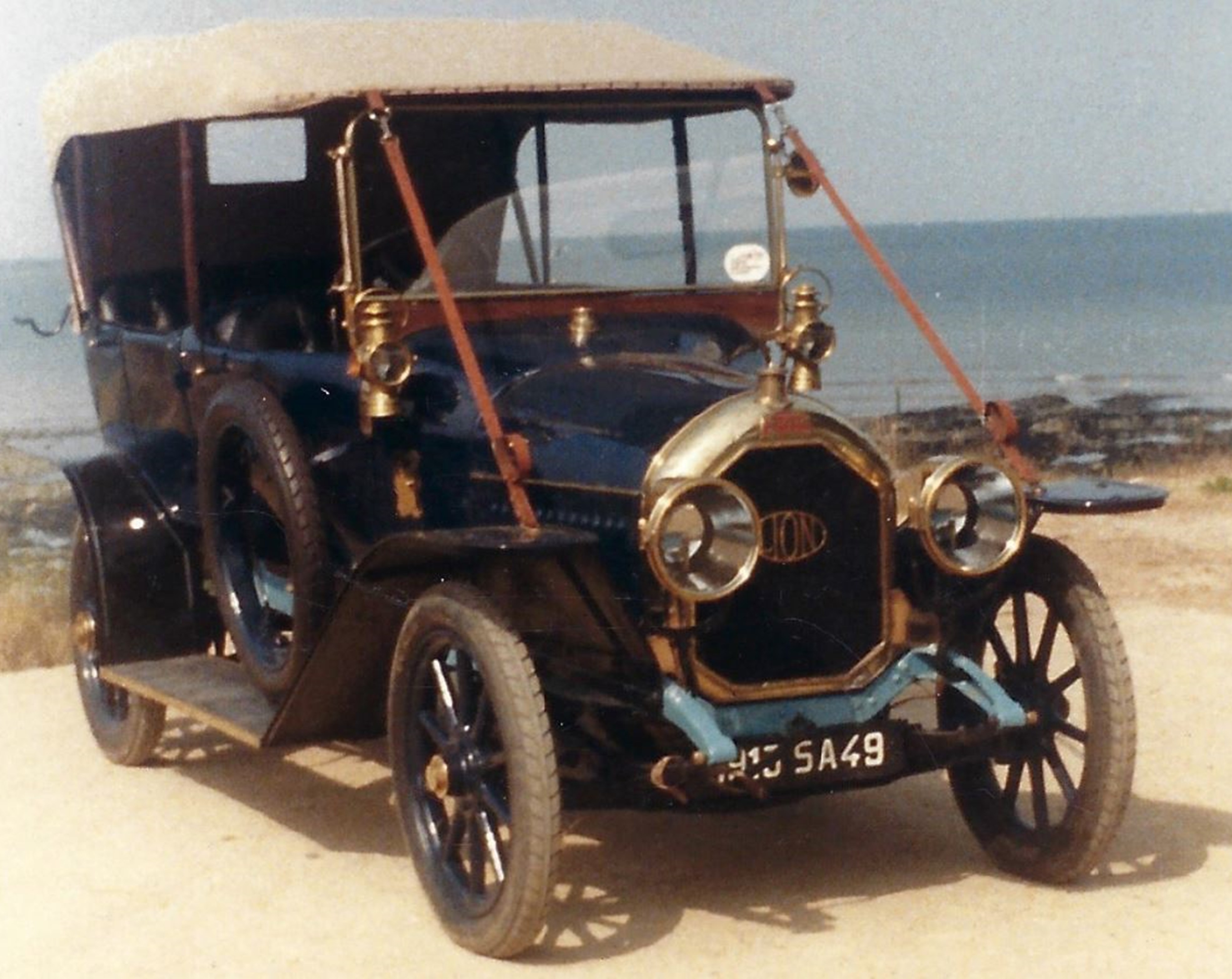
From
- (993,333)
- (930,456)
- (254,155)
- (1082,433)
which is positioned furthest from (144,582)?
(993,333)

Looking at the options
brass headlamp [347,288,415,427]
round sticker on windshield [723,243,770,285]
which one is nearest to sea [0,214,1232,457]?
round sticker on windshield [723,243,770,285]

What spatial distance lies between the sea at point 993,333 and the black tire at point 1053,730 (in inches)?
28.5

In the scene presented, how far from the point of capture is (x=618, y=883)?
5465 mm

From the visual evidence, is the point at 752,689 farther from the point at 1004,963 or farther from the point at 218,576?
the point at 218,576

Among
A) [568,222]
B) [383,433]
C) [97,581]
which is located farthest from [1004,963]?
[97,581]

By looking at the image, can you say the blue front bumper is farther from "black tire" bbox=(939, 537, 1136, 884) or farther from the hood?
the hood

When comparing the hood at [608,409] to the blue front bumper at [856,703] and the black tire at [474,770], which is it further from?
the blue front bumper at [856,703]

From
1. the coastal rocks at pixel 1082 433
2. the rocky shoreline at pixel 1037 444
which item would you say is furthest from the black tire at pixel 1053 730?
the coastal rocks at pixel 1082 433

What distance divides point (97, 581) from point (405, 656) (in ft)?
6.69

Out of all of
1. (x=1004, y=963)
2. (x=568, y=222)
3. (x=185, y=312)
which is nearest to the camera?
(x=1004, y=963)

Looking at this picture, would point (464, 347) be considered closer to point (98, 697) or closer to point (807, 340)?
point (807, 340)

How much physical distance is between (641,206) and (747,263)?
0.37m

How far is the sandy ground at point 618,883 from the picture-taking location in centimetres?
483

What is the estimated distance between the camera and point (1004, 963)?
15.4 ft
